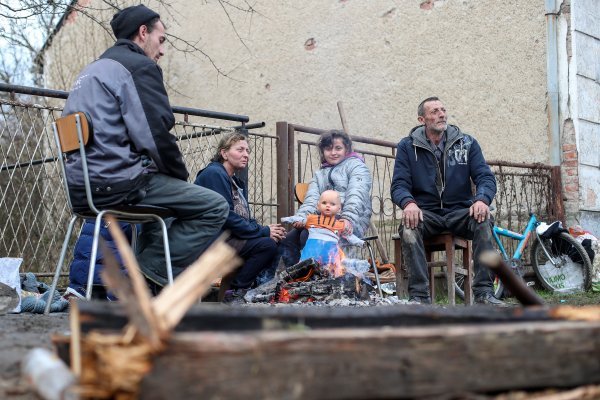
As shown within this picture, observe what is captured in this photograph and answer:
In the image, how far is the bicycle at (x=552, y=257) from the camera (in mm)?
9686

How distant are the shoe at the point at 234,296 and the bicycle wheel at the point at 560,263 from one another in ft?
13.8

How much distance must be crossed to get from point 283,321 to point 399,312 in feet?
1.46

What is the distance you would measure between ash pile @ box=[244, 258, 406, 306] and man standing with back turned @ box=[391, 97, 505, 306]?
1.34ft

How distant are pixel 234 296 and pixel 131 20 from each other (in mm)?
2486

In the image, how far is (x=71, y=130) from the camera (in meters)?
5.15

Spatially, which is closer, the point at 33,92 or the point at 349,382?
the point at 349,382

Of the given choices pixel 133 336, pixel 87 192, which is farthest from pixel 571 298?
pixel 133 336

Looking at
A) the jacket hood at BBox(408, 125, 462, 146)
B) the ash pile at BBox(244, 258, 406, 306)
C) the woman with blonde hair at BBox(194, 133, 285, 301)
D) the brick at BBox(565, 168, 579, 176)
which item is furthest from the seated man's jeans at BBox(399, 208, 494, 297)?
the brick at BBox(565, 168, 579, 176)

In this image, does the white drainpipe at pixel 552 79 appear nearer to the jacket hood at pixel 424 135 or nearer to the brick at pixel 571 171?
the brick at pixel 571 171

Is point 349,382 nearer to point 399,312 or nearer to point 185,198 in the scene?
point 399,312

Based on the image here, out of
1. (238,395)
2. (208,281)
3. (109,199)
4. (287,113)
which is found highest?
(287,113)

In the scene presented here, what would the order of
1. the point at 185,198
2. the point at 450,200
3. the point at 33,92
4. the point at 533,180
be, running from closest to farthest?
the point at 185,198 → the point at 33,92 → the point at 450,200 → the point at 533,180

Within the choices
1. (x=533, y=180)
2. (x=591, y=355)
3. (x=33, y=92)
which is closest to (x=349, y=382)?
(x=591, y=355)

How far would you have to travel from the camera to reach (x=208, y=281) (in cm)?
200
